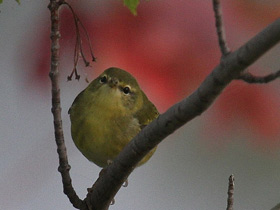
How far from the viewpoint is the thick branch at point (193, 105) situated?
1.58 meters

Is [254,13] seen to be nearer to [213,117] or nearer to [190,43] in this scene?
[190,43]

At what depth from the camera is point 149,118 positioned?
3211mm

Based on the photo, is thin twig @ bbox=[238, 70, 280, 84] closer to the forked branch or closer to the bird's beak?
the forked branch

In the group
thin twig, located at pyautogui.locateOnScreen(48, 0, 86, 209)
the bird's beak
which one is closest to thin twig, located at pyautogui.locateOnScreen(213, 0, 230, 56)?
thin twig, located at pyautogui.locateOnScreen(48, 0, 86, 209)

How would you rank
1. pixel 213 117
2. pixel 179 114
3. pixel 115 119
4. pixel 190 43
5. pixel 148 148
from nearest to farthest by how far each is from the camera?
pixel 179 114 < pixel 148 148 < pixel 115 119 < pixel 190 43 < pixel 213 117

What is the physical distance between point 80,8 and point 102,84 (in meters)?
0.74

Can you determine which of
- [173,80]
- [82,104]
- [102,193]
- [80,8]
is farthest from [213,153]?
[102,193]

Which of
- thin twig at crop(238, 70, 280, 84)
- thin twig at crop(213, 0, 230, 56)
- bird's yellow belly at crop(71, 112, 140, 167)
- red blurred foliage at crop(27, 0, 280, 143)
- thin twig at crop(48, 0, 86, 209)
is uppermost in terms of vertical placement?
red blurred foliage at crop(27, 0, 280, 143)

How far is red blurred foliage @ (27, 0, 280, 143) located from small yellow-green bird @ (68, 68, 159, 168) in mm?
457

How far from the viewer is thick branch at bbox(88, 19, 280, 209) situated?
5.18ft

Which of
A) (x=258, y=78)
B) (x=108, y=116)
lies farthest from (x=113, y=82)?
(x=258, y=78)

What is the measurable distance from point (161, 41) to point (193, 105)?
79.0 inches

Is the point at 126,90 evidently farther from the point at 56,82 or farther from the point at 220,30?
the point at 220,30

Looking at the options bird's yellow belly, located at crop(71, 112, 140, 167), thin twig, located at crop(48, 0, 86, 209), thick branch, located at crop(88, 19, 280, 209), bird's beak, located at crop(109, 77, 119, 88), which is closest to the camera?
thick branch, located at crop(88, 19, 280, 209)
